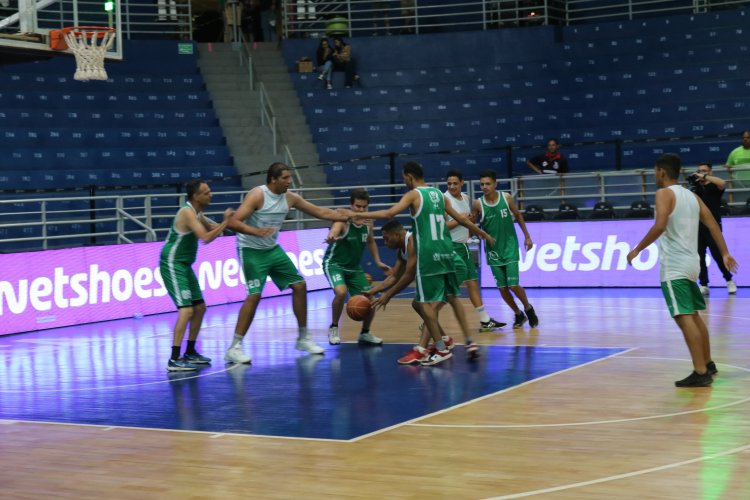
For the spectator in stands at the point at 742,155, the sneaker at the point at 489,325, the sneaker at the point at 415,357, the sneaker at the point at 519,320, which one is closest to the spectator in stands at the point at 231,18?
the spectator in stands at the point at 742,155

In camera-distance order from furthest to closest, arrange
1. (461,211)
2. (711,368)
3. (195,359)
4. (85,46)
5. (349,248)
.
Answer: (85,46) → (461,211) → (349,248) → (195,359) → (711,368)

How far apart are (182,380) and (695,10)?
67.1 ft

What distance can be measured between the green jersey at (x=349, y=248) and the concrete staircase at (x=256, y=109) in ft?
38.9

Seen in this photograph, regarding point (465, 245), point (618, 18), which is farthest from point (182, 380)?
point (618, 18)

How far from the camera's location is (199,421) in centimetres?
795

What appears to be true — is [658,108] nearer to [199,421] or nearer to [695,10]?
[695,10]

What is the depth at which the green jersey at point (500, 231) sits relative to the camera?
13133 millimetres

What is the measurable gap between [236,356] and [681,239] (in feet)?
15.0

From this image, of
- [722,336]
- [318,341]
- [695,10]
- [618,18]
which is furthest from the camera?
[618,18]

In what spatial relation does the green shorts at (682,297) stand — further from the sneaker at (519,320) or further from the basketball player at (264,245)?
the sneaker at (519,320)

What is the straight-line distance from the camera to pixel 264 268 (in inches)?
428

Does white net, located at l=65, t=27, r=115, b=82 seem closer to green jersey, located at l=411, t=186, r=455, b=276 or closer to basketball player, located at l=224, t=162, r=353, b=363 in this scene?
basketball player, located at l=224, t=162, r=353, b=363

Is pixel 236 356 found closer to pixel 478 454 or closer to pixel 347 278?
pixel 347 278

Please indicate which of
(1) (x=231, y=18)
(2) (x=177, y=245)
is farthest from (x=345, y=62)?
(2) (x=177, y=245)
